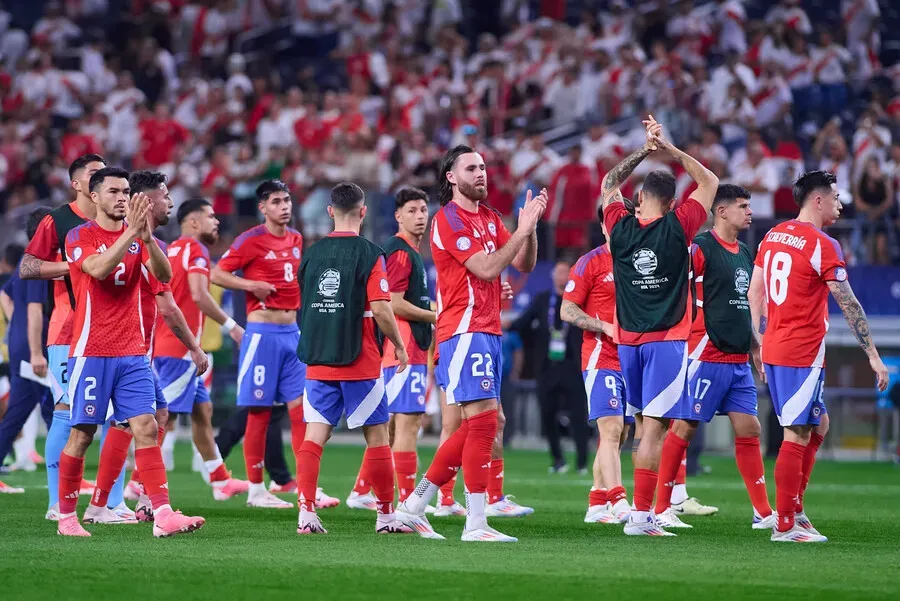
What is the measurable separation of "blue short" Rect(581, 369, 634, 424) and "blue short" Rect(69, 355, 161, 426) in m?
3.78

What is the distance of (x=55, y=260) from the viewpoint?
10.2 meters

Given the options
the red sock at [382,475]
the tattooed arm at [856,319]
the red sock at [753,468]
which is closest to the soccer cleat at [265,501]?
the red sock at [382,475]

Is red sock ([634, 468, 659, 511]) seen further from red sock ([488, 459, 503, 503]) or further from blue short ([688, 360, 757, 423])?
red sock ([488, 459, 503, 503])

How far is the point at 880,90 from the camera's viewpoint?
22859 millimetres

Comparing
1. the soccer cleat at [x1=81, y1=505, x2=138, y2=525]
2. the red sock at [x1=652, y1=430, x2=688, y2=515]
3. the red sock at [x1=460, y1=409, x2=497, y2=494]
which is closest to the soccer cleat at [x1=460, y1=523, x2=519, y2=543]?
the red sock at [x1=460, y1=409, x2=497, y2=494]

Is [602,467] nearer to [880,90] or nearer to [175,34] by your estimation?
→ [880,90]

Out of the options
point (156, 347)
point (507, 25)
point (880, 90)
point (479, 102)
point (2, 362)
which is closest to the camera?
point (156, 347)

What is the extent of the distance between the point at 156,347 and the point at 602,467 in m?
4.37

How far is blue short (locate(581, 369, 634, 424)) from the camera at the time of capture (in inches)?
442

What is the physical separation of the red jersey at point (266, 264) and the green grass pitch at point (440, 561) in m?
1.91

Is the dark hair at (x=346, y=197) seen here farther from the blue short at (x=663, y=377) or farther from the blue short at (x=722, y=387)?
the blue short at (x=722, y=387)

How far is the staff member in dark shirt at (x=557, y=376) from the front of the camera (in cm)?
1703

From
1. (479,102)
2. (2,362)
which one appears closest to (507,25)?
(479,102)

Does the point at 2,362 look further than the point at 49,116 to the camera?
No
